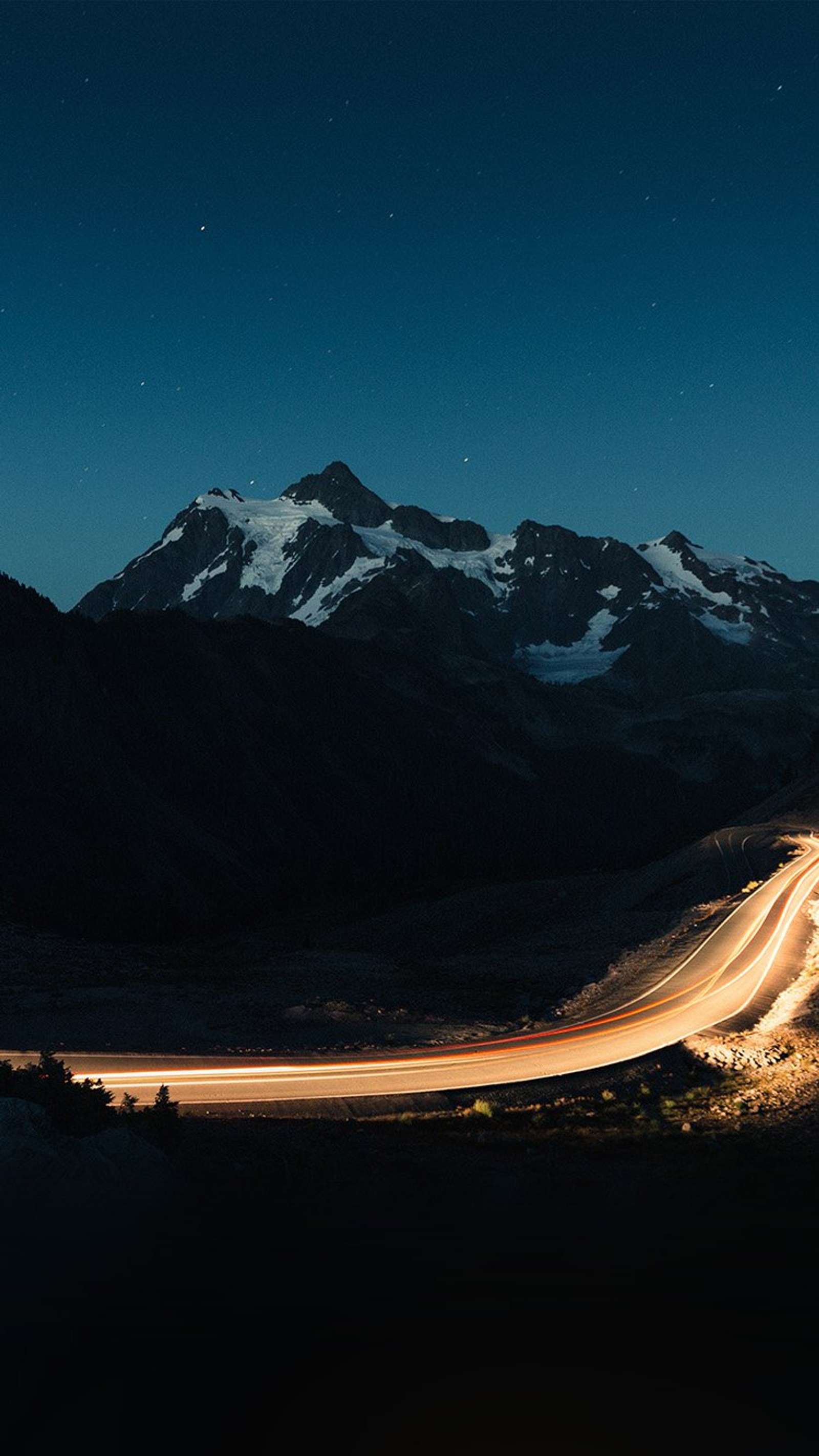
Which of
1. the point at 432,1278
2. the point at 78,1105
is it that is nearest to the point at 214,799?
the point at 78,1105

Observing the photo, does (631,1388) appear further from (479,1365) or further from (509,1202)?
(509,1202)

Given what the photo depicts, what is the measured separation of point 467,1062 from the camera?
2889cm

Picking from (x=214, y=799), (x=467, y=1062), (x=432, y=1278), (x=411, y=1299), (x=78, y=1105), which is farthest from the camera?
(x=214, y=799)

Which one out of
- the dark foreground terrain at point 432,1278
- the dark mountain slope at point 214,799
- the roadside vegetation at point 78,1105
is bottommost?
the dark foreground terrain at point 432,1278

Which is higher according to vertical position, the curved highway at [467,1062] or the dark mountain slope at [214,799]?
the dark mountain slope at [214,799]

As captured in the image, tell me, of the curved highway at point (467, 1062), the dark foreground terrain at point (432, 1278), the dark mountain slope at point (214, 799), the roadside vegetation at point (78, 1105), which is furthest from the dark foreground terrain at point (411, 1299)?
the dark mountain slope at point (214, 799)

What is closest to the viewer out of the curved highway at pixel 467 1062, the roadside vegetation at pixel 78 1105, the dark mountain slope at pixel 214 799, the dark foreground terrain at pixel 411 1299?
the dark foreground terrain at pixel 411 1299

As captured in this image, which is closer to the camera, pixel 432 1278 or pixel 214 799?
pixel 432 1278

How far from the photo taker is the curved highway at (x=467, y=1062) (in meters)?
25.2

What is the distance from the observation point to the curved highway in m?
25.2

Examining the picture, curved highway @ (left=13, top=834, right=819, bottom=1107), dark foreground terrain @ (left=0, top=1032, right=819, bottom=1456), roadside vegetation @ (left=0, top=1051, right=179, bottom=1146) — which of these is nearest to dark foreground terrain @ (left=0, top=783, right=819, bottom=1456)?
dark foreground terrain @ (left=0, top=1032, right=819, bottom=1456)

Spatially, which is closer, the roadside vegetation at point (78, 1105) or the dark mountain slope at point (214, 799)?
the roadside vegetation at point (78, 1105)

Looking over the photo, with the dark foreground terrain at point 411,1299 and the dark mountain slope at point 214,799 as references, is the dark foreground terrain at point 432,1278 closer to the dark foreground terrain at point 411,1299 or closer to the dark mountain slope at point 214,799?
the dark foreground terrain at point 411,1299

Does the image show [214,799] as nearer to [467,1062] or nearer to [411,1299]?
[467,1062]
